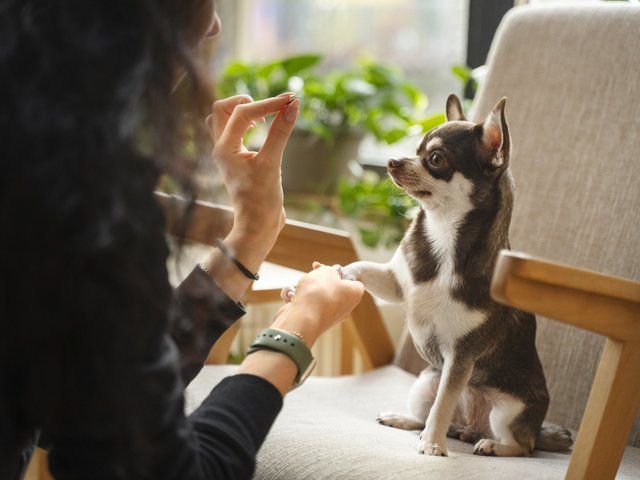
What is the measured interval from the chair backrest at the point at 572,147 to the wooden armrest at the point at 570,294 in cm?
45

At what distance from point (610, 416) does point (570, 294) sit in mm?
173

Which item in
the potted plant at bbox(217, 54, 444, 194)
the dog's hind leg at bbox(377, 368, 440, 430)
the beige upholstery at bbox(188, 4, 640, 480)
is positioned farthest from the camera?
the potted plant at bbox(217, 54, 444, 194)

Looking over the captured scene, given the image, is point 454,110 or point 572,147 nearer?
point 454,110

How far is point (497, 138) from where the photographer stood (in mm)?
1008

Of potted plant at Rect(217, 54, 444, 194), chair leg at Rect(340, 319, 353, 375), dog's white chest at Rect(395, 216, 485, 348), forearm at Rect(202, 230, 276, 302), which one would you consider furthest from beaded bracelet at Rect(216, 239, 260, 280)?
potted plant at Rect(217, 54, 444, 194)

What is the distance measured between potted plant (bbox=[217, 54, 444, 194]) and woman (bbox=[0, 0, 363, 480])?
4.96 ft

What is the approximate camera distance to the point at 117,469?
64 cm

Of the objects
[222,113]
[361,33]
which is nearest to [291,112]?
[222,113]

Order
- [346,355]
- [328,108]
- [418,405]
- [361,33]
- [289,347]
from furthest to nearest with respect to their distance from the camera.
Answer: [361,33]
[328,108]
[346,355]
[418,405]
[289,347]

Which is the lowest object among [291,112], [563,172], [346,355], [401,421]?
A: [346,355]

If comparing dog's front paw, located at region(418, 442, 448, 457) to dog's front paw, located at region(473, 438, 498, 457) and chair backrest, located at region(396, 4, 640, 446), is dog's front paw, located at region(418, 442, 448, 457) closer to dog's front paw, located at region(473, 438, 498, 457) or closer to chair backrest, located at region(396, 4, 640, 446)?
dog's front paw, located at region(473, 438, 498, 457)

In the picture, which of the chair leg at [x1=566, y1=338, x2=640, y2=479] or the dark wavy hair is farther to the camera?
the chair leg at [x1=566, y1=338, x2=640, y2=479]

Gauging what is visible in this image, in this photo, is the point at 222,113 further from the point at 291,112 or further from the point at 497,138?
the point at 497,138

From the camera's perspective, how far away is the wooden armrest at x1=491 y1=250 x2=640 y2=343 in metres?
0.79
